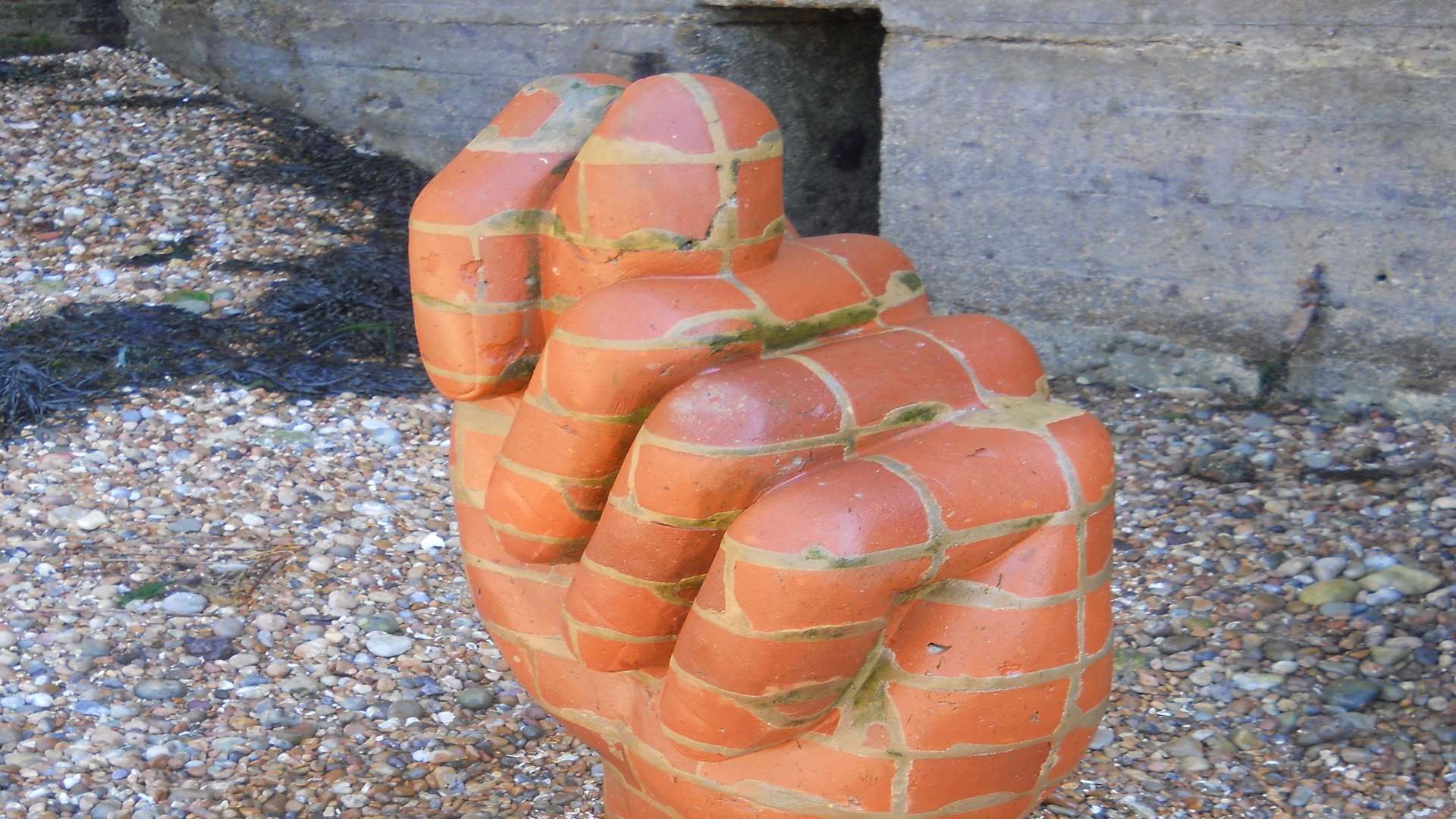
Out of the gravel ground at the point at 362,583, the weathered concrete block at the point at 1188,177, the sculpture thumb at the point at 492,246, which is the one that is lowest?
the gravel ground at the point at 362,583

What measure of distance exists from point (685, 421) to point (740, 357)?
0.15 metres

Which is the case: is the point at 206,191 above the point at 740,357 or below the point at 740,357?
below

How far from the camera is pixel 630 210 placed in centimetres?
173

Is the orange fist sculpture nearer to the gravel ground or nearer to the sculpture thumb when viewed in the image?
the sculpture thumb

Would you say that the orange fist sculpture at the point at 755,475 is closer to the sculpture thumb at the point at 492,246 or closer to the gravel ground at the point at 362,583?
the sculpture thumb at the point at 492,246

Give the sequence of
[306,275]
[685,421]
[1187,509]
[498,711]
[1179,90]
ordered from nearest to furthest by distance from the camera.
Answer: [685,421] → [498,711] → [1187,509] → [1179,90] → [306,275]

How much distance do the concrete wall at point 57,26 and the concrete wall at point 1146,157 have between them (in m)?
2.80

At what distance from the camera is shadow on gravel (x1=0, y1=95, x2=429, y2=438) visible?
4137 mm

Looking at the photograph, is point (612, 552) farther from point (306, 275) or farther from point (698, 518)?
point (306, 275)

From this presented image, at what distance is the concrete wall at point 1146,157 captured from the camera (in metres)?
3.56

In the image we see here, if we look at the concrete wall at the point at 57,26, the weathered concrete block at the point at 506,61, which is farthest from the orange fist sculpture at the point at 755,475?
the concrete wall at the point at 57,26

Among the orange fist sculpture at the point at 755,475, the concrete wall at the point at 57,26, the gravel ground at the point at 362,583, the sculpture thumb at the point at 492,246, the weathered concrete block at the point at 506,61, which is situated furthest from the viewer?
the concrete wall at the point at 57,26

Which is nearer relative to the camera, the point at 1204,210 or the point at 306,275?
the point at 1204,210

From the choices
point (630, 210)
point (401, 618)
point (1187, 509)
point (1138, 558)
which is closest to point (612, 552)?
point (630, 210)
